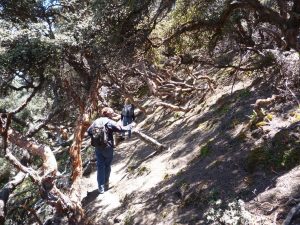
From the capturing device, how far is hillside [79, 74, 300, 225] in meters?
6.39

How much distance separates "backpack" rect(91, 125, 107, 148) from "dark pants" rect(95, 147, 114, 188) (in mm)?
191

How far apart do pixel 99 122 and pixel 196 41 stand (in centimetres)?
309

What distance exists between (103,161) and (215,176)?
9.57 feet

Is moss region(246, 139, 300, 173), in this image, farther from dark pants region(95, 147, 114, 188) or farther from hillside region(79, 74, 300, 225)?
dark pants region(95, 147, 114, 188)

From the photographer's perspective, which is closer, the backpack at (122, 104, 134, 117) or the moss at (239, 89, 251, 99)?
the moss at (239, 89, 251, 99)

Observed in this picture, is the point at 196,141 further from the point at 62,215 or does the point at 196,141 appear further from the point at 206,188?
the point at 62,215

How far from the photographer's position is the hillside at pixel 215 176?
639 cm

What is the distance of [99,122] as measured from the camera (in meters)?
9.27

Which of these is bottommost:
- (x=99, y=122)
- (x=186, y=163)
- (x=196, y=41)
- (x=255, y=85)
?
(x=186, y=163)

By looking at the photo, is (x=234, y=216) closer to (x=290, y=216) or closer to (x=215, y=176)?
(x=290, y=216)

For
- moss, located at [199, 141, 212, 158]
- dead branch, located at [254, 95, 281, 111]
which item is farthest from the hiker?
dead branch, located at [254, 95, 281, 111]

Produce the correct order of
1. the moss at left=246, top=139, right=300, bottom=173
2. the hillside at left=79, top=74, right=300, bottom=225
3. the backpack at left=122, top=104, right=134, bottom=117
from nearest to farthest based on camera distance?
the hillside at left=79, top=74, right=300, bottom=225
the moss at left=246, top=139, right=300, bottom=173
the backpack at left=122, top=104, right=134, bottom=117

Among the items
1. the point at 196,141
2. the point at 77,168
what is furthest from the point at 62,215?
the point at 196,141

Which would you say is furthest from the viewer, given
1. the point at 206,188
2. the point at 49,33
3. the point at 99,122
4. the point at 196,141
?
the point at 49,33
